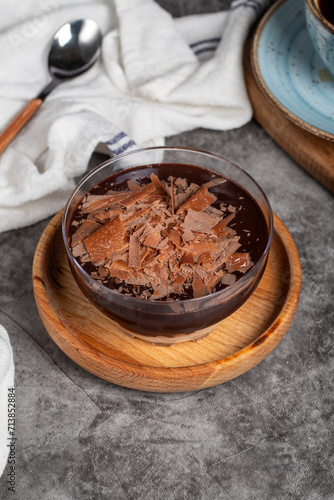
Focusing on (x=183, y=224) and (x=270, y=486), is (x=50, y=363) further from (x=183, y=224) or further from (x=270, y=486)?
(x=270, y=486)

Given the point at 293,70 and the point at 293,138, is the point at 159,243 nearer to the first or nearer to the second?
the point at 293,138

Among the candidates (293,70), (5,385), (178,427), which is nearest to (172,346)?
(178,427)

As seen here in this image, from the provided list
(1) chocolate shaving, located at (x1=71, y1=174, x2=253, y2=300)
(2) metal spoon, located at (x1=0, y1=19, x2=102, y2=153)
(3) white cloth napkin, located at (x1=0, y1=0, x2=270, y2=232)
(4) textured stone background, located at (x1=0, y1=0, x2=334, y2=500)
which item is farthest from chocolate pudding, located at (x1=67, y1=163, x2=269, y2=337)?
(2) metal spoon, located at (x1=0, y1=19, x2=102, y2=153)

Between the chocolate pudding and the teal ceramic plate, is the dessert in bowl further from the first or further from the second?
the teal ceramic plate

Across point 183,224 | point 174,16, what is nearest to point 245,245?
point 183,224

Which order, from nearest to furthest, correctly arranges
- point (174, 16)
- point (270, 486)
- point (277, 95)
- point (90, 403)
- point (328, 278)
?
point (270, 486) < point (90, 403) < point (328, 278) < point (277, 95) < point (174, 16)

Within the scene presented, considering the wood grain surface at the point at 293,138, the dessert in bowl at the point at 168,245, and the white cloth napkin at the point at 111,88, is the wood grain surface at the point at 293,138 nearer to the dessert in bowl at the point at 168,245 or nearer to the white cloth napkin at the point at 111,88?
the white cloth napkin at the point at 111,88

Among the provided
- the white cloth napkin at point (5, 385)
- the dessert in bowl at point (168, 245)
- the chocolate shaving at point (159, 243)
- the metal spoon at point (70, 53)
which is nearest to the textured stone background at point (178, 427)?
the white cloth napkin at point (5, 385)
